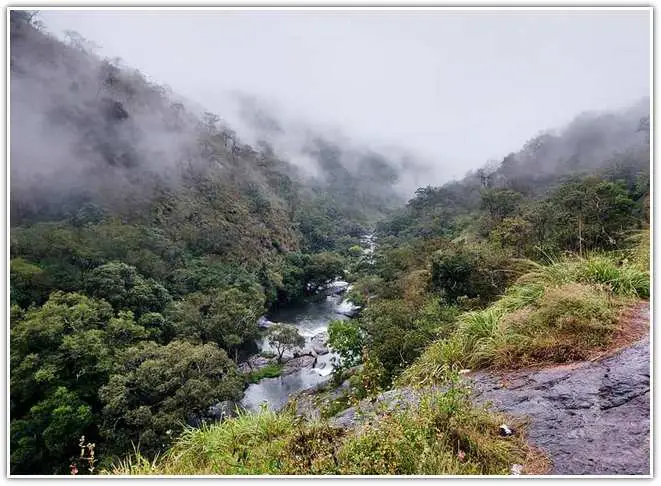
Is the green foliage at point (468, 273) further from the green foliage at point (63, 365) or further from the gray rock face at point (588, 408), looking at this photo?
the green foliage at point (63, 365)

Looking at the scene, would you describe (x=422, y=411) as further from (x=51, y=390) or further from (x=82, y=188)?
(x=82, y=188)

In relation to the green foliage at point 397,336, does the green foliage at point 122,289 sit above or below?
above

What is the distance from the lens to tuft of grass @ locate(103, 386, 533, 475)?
80.4 inches

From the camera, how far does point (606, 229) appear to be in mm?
7926

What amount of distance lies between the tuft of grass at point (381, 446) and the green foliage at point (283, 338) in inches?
678

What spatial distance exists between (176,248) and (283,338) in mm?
10736

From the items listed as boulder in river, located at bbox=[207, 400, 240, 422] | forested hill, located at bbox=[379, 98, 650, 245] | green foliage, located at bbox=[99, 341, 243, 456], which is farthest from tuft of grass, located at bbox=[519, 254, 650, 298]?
boulder in river, located at bbox=[207, 400, 240, 422]

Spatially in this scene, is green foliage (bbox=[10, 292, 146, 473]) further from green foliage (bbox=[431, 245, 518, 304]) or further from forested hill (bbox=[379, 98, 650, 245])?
forested hill (bbox=[379, 98, 650, 245])

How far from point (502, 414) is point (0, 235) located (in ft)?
15.5

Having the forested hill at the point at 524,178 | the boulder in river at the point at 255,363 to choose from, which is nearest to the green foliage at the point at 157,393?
the boulder in river at the point at 255,363

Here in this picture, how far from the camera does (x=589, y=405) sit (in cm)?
237

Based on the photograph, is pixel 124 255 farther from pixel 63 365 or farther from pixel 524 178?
pixel 524 178

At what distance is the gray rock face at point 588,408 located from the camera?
2123mm

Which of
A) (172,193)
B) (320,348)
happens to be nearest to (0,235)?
(320,348)
